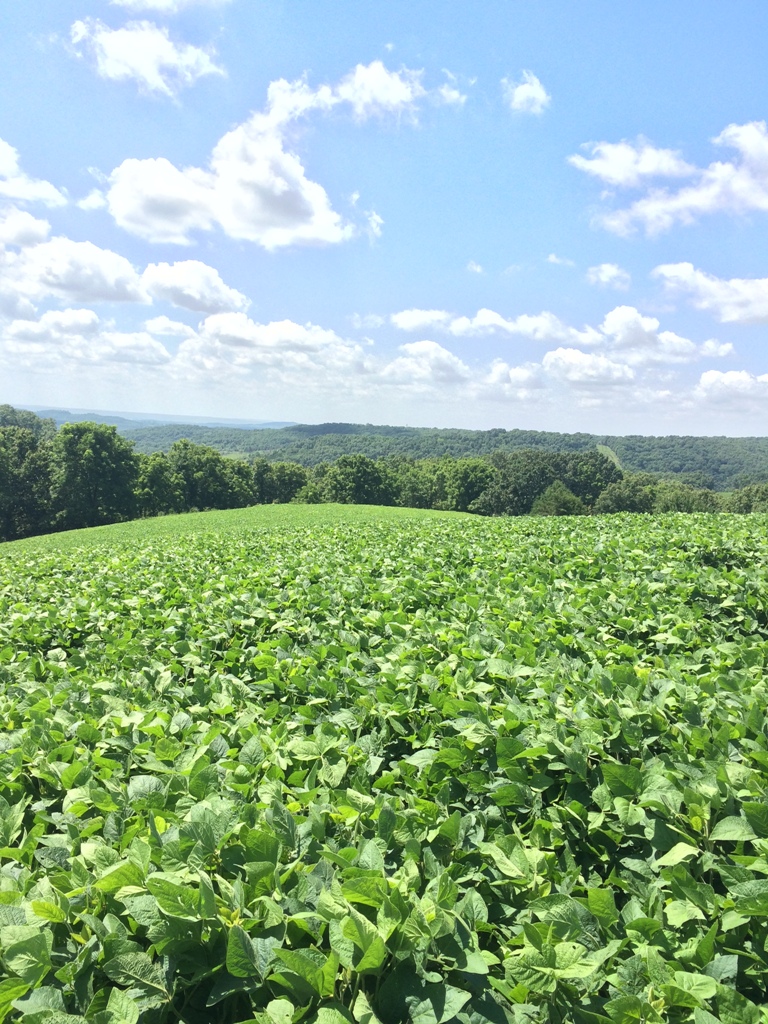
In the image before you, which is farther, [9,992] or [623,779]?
[623,779]

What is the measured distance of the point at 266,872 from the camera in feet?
5.67

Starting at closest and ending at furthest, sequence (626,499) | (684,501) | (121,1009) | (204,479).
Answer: (121,1009) → (204,479) → (684,501) → (626,499)

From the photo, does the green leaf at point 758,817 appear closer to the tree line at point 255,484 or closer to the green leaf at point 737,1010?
the green leaf at point 737,1010

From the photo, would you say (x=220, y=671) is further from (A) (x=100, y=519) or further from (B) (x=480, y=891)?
(A) (x=100, y=519)

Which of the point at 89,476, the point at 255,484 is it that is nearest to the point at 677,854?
the point at 89,476

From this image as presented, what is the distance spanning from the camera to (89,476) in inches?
2299

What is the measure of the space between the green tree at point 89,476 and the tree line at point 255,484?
107mm

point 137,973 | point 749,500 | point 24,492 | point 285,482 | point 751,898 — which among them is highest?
point 751,898

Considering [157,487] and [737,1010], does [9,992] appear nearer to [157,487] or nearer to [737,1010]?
[737,1010]

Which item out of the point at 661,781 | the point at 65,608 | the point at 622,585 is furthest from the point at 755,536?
the point at 65,608

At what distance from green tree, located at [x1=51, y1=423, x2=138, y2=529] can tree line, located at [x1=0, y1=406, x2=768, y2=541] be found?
11 centimetres

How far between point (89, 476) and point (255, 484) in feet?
92.1

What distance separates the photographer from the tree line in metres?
58.5

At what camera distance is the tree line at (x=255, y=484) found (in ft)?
192
